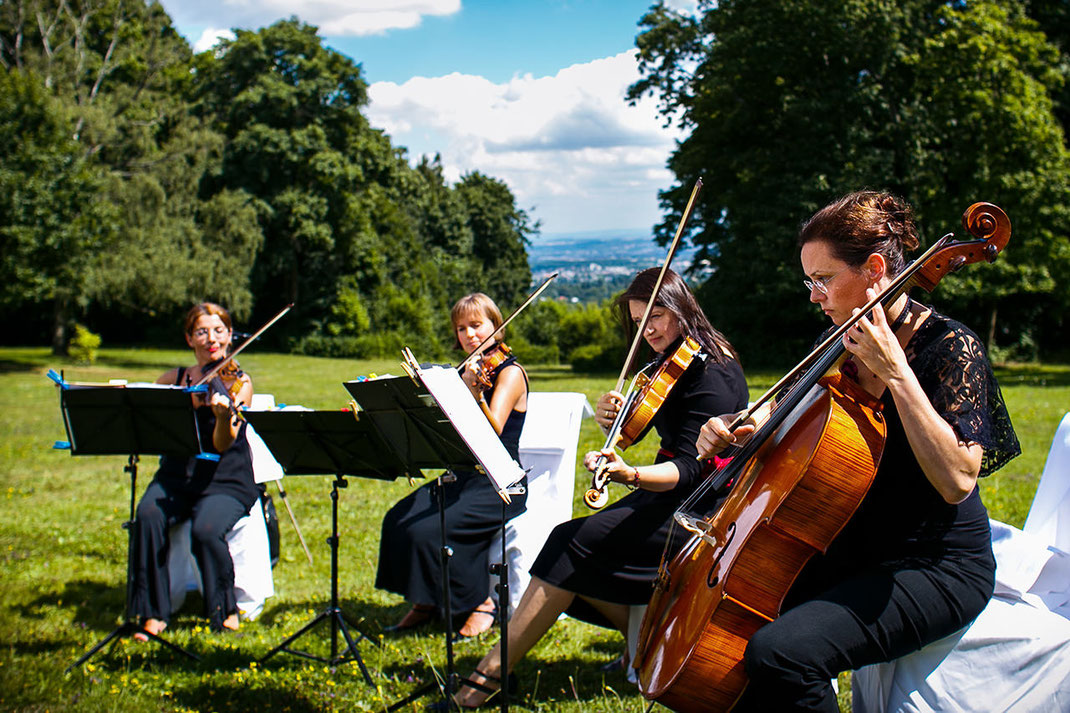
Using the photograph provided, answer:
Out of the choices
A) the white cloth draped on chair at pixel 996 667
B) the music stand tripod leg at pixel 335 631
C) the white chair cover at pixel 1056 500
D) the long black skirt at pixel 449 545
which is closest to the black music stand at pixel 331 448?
the music stand tripod leg at pixel 335 631

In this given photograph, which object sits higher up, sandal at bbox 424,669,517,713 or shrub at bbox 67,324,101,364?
sandal at bbox 424,669,517,713

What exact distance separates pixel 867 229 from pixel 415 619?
302cm

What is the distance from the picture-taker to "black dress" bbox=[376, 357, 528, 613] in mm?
3967

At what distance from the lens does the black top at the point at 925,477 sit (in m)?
2.10

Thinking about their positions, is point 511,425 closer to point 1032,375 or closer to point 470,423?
point 470,423

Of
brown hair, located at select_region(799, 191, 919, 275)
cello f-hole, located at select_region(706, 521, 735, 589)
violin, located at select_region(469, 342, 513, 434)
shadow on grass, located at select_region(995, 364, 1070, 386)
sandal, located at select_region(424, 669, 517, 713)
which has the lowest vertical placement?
shadow on grass, located at select_region(995, 364, 1070, 386)

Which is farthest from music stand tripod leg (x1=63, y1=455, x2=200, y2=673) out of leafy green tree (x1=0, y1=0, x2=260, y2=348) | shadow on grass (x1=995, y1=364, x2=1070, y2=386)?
leafy green tree (x1=0, y1=0, x2=260, y2=348)

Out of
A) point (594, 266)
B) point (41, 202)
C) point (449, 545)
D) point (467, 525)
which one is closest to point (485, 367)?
point (467, 525)

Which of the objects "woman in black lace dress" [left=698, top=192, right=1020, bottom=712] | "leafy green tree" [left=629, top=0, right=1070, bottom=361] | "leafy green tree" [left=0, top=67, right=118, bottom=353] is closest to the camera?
"woman in black lace dress" [left=698, top=192, right=1020, bottom=712]

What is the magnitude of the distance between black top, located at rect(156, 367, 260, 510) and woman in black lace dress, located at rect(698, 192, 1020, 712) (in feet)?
10.2

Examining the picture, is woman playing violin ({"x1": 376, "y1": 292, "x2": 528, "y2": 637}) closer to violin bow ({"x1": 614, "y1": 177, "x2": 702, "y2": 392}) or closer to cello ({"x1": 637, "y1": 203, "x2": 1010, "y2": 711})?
violin bow ({"x1": 614, "y1": 177, "x2": 702, "y2": 392})

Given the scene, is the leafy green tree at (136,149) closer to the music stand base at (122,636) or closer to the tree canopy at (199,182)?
the tree canopy at (199,182)

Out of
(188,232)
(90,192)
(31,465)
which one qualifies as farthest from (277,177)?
(31,465)

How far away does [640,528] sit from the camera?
→ 10.3ft
